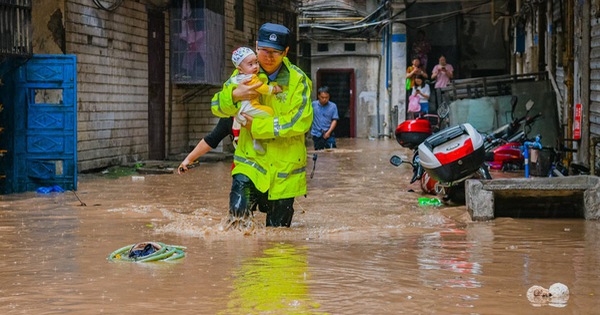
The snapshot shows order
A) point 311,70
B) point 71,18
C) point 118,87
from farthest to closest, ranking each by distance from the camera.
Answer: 1. point 311,70
2. point 118,87
3. point 71,18

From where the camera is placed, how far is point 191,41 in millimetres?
22188

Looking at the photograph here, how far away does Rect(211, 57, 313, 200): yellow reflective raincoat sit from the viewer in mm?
7922

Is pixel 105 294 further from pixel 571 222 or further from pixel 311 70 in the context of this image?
pixel 311 70

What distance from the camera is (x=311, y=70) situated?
3616 centimetres

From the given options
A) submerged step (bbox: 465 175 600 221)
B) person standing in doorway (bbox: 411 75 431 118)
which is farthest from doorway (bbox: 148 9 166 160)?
submerged step (bbox: 465 175 600 221)

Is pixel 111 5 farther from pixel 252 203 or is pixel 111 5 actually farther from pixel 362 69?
pixel 362 69

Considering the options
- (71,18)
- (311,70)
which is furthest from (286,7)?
(71,18)

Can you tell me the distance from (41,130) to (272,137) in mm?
7281

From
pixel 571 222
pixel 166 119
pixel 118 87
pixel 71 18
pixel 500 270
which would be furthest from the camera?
pixel 166 119

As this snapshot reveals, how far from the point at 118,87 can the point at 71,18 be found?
2.61 m

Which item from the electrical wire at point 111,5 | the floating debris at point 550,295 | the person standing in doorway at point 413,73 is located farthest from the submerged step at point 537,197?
the person standing in doorway at point 413,73

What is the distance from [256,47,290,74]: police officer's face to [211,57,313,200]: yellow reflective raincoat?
0.07 metres

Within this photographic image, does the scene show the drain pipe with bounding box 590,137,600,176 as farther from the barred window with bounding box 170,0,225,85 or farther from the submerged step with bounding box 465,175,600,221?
the barred window with bounding box 170,0,225,85

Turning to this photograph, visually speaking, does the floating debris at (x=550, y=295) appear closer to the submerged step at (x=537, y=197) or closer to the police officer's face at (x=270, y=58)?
the police officer's face at (x=270, y=58)
